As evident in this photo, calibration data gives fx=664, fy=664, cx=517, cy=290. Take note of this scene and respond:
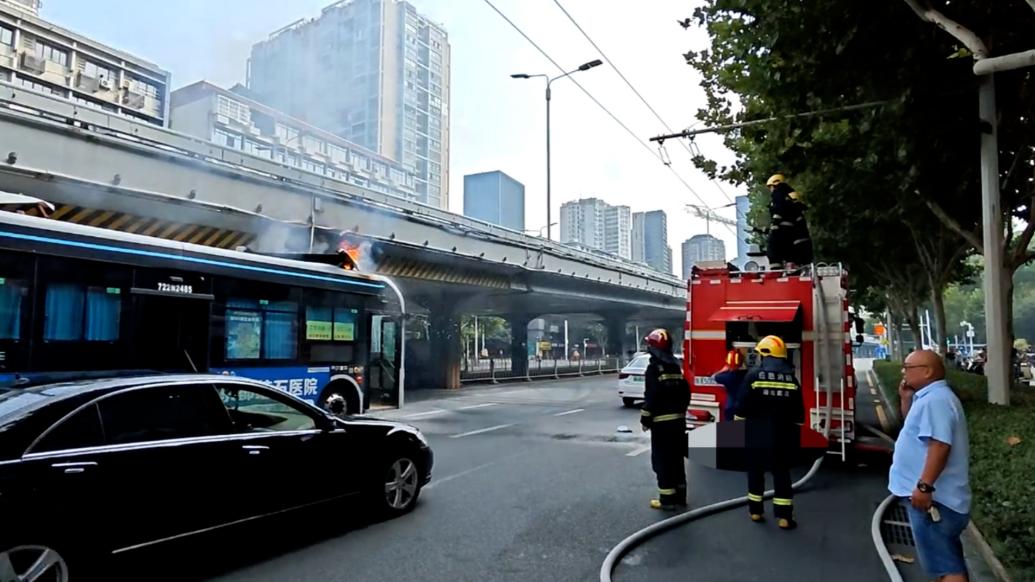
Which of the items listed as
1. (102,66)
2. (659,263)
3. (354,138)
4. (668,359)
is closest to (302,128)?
(354,138)

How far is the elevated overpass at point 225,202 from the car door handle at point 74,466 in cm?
788

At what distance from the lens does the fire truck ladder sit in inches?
305

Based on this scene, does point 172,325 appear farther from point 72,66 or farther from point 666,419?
point 72,66

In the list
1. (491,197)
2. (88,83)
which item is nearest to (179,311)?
(491,197)

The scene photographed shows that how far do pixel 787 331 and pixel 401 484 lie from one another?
4.89 metres

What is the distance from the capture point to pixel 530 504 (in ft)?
21.0

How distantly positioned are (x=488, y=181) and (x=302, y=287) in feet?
78.0

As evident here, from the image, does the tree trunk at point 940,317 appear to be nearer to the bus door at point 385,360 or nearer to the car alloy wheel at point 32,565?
the bus door at point 385,360

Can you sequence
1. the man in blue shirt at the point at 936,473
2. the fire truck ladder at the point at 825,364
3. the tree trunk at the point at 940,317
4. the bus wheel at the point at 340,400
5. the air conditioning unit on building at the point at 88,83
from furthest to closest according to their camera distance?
the air conditioning unit on building at the point at 88,83
the tree trunk at the point at 940,317
the bus wheel at the point at 340,400
the fire truck ladder at the point at 825,364
the man in blue shirt at the point at 936,473

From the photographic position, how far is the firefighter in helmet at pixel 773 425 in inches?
219

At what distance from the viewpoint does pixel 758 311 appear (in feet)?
26.5

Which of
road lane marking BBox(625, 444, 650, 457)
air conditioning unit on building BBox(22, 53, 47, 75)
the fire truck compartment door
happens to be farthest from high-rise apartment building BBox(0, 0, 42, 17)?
the fire truck compartment door

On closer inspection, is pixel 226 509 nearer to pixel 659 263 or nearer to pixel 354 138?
pixel 354 138

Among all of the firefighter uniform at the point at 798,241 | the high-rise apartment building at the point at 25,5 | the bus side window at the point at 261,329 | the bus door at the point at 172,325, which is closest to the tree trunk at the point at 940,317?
the firefighter uniform at the point at 798,241
